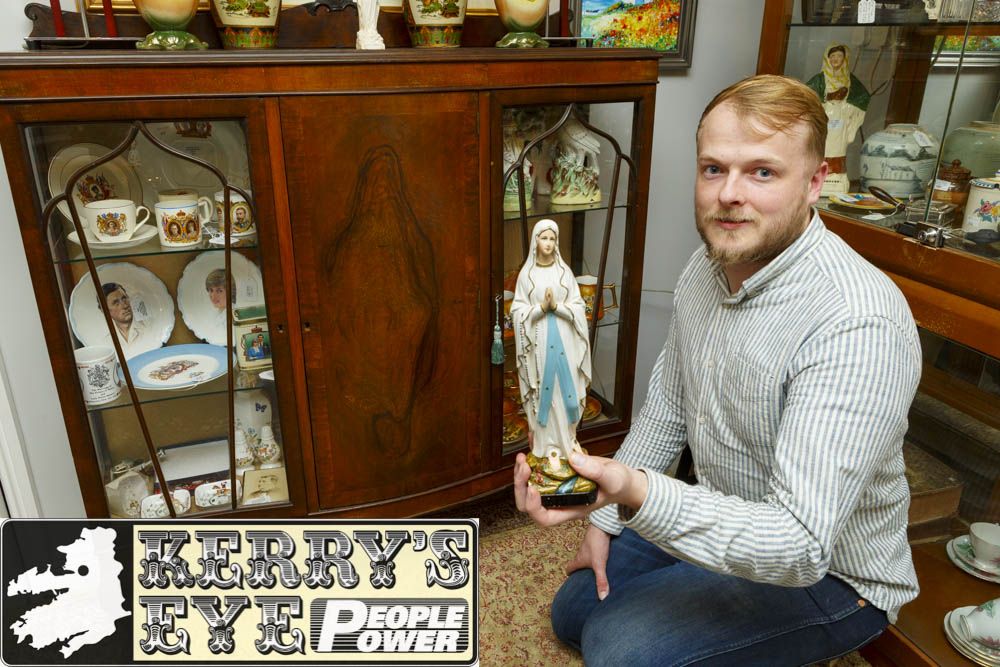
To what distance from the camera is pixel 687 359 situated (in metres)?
1.50

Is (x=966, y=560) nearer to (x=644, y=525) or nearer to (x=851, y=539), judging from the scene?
(x=851, y=539)

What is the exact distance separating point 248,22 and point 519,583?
1.58 metres

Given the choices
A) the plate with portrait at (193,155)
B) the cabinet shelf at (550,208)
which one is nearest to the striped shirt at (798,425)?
the cabinet shelf at (550,208)

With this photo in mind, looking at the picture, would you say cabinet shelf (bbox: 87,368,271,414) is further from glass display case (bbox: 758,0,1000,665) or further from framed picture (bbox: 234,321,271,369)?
glass display case (bbox: 758,0,1000,665)

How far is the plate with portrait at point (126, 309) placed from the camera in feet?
5.36

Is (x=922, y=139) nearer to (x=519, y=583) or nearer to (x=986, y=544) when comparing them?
(x=986, y=544)

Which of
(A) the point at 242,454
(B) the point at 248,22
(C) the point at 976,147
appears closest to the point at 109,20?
(B) the point at 248,22

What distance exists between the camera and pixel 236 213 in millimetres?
1635

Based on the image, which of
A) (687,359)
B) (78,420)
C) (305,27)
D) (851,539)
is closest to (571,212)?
(687,359)

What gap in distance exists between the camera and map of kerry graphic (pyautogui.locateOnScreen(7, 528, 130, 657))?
887 millimetres

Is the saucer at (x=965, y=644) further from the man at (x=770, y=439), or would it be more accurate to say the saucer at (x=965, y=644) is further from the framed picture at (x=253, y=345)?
the framed picture at (x=253, y=345)

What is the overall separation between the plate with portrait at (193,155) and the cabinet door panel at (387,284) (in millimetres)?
114

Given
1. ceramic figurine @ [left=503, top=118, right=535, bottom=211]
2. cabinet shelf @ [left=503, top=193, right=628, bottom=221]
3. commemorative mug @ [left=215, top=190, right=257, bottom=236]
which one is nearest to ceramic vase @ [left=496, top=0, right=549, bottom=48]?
ceramic figurine @ [left=503, top=118, right=535, bottom=211]

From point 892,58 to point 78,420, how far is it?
2.17 meters
